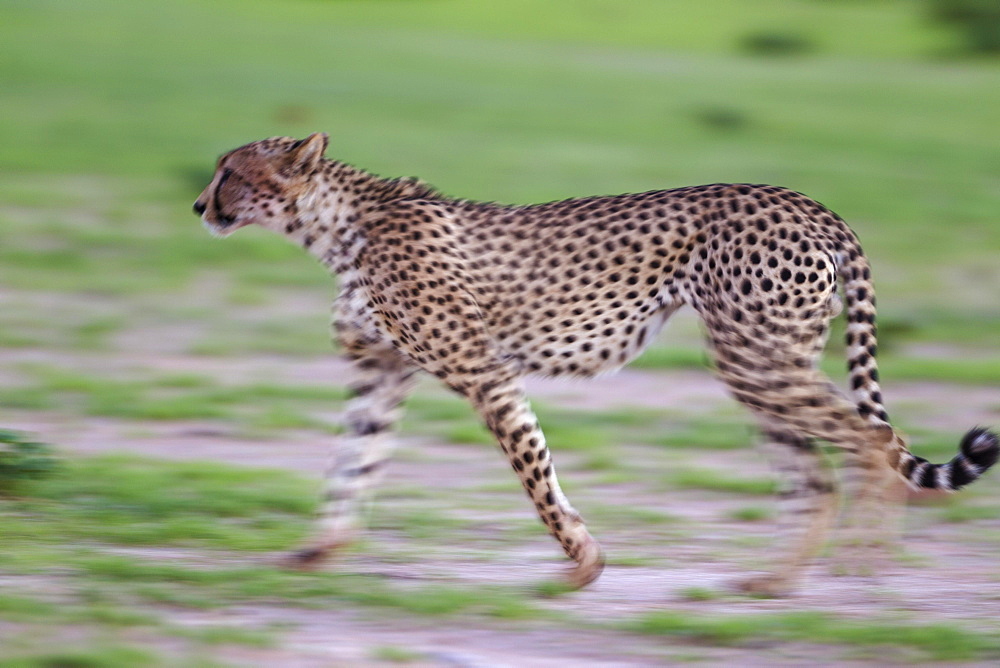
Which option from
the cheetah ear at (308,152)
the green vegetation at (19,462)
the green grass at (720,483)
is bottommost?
the green grass at (720,483)

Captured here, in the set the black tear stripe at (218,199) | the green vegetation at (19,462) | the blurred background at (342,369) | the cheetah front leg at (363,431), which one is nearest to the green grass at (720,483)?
the blurred background at (342,369)

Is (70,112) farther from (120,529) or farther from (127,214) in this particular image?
(120,529)

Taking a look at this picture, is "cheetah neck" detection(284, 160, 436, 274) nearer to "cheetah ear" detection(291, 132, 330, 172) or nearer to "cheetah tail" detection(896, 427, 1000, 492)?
"cheetah ear" detection(291, 132, 330, 172)

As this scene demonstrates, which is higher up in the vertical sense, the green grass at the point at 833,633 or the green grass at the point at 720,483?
the green grass at the point at 833,633

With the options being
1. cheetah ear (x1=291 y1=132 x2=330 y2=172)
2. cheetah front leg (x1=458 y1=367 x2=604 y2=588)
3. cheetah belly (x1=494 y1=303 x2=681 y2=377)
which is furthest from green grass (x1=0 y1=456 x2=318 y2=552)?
cheetah ear (x1=291 y1=132 x2=330 y2=172)

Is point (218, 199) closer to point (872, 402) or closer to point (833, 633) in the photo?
point (872, 402)

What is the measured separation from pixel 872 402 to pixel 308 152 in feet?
6.59

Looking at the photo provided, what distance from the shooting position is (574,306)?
5090 millimetres

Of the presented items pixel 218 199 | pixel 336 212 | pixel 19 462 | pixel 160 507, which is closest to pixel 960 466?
pixel 336 212

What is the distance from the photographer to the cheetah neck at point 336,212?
17.5 feet

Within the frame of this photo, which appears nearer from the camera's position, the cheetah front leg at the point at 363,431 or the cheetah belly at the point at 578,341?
the cheetah belly at the point at 578,341

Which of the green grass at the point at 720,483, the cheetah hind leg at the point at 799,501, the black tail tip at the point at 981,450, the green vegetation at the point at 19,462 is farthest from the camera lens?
the green grass at the point at 720,483

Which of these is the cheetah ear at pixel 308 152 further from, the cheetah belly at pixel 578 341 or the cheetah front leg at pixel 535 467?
the cheetah front leg at pixel 535 467

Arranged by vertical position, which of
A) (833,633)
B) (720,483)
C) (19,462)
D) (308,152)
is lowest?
(720,483)
